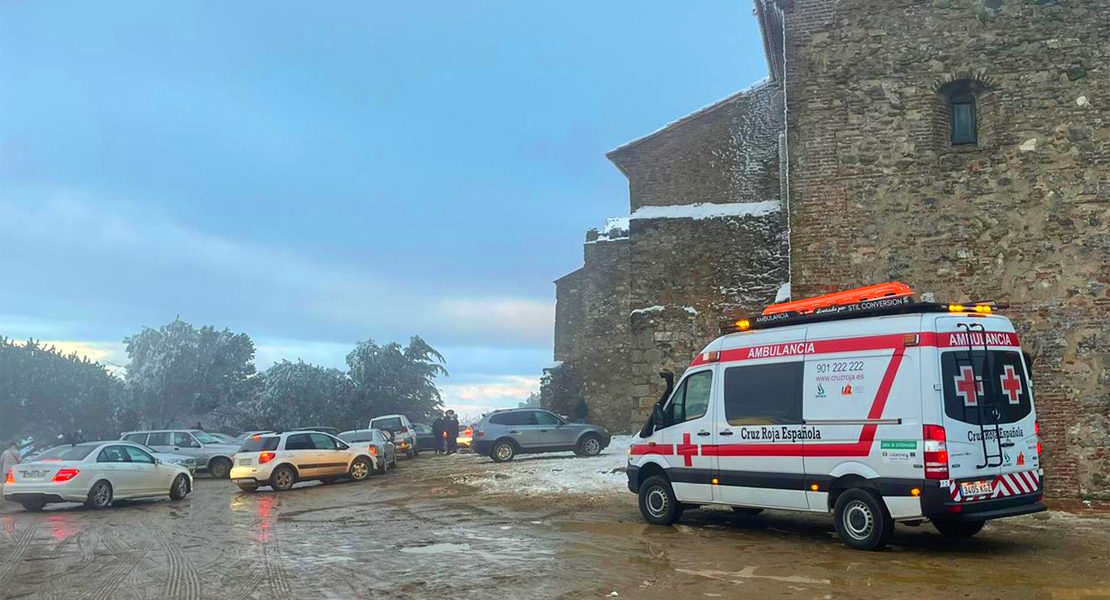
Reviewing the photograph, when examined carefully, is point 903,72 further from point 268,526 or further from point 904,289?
point 268,526

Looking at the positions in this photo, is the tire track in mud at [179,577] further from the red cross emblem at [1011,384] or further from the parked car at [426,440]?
the parked car at [426,440]

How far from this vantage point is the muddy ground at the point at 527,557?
752cm

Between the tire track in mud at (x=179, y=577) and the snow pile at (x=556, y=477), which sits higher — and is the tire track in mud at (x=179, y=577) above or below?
below

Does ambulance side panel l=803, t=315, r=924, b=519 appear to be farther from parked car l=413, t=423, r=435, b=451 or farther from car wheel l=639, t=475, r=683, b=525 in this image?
parked car l=413, t=423, r=435, b=451

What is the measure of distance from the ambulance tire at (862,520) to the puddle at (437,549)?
13.6 ft

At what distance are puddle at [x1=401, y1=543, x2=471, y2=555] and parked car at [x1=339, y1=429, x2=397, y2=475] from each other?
12.4m

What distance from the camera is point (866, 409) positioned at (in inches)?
359

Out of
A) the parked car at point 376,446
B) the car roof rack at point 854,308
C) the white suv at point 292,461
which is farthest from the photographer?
the parked car at point 376,446

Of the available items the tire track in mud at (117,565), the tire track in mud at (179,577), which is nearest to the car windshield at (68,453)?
the tire track in mud at (117,565)

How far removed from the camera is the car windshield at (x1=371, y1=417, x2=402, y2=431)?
30672mm

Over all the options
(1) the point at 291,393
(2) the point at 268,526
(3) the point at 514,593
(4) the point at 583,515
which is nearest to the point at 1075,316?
(4) the point at 583,515

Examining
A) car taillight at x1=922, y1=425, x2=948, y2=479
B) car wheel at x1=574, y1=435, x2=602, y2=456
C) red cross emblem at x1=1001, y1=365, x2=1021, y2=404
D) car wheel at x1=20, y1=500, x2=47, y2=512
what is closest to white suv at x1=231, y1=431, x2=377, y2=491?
car wheel at x1=20, y1=500, x2=47, y2=512

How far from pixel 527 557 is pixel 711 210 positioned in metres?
14.6

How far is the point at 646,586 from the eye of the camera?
758 cm
